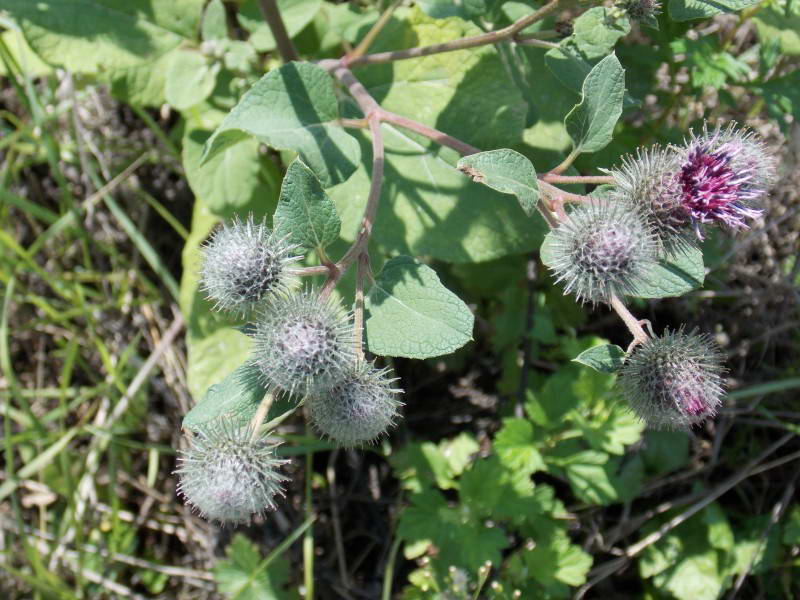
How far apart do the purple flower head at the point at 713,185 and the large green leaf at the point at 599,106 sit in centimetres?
27

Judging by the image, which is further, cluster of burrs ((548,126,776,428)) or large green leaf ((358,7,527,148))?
large green leaf ((358,7,527,148))

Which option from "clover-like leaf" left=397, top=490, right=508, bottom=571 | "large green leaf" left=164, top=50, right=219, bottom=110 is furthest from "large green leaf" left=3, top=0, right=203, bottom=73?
"clover-like leaf" left=397, top=490, right=508, bottom=571

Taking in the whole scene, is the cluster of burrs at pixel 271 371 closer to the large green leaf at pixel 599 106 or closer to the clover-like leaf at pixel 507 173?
the clover-like leaf at pixel 507 173

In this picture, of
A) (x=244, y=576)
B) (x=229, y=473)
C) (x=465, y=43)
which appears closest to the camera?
(x=229, y=473)

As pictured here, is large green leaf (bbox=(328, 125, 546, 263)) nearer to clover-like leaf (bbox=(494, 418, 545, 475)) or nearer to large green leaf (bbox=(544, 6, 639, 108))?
large green leaf (bbox=(544, 6, 639, 108))

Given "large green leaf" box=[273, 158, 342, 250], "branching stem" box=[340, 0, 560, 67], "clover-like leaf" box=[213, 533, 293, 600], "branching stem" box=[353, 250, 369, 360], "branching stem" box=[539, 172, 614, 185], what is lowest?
"clover-like leaf" box=[213, 533, 293, 600]

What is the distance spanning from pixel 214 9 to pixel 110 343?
211 cm

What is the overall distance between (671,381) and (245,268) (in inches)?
46.9

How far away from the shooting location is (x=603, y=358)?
2.04m

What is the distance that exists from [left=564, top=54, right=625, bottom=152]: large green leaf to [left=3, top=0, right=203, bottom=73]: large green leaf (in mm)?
1919

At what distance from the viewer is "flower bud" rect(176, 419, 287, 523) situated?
1.94 m

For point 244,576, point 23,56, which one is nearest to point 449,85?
point 23,56

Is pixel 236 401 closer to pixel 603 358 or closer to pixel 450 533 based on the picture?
pixel 603 358

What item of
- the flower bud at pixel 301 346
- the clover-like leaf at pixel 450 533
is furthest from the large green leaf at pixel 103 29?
the clover-like leaf at pixel 450 533
